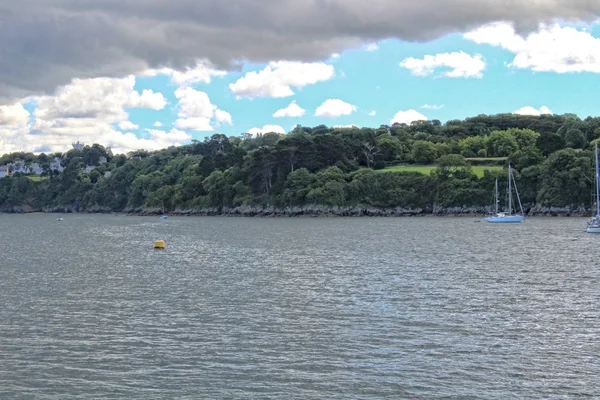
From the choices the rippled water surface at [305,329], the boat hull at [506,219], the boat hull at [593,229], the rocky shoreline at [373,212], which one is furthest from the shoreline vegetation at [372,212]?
the rippled water surface at [305,329]

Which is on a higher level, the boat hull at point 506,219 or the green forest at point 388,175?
→ the green forest at point 388,175

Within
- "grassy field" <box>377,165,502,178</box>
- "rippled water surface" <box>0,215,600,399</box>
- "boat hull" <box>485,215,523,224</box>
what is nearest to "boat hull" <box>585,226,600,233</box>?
"boat hull" <box>485,215,523,224</box>

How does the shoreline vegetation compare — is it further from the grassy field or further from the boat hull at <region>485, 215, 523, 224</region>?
the boat hull at <region>485, 215, 523, 224</region>

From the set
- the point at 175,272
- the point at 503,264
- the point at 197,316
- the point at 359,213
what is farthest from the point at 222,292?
the point at 359,213

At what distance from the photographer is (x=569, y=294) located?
3150cm

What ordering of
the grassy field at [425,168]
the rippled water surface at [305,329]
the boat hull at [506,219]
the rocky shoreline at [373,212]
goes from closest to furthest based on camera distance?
the rippled water surface at [305,329], the boat hull at [506,219], the rocky shoreline at [373,212], the grassy field at [425,168]

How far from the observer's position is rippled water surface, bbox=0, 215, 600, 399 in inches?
704

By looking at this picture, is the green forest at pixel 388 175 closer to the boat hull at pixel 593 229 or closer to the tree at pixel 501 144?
the tree at pixel 501 144

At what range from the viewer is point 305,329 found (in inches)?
958

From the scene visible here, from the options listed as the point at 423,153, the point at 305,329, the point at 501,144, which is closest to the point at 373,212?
the point at 423,153

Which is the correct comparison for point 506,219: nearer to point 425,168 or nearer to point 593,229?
point 593,229

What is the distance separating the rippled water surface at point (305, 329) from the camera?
704 inches

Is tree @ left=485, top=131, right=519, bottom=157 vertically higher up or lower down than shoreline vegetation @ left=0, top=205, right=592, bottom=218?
higher up

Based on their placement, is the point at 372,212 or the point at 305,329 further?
the point at 372,212
